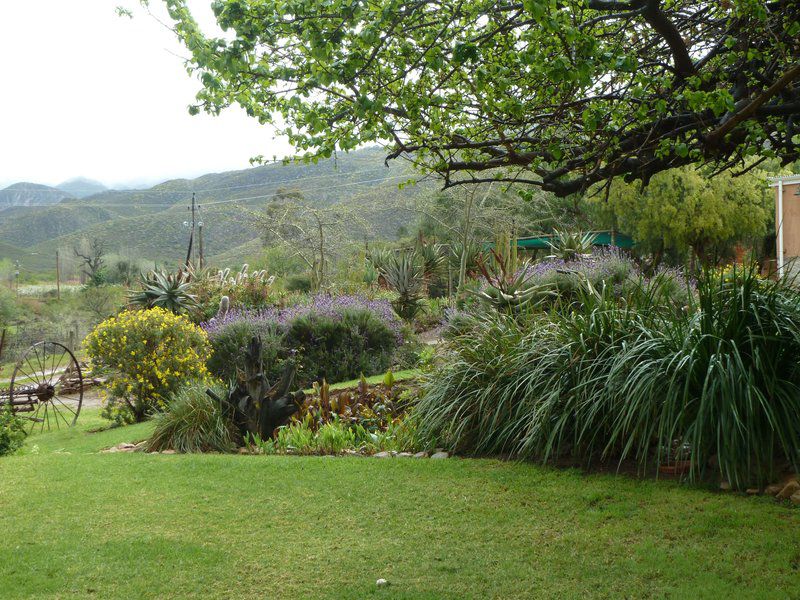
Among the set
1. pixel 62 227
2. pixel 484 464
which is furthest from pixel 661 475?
pixel 62 227

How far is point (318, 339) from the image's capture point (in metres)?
14.0

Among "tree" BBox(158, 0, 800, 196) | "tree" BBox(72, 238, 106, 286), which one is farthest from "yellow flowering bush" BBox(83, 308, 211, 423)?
"tree" BBox(72, 238, 106, 286)

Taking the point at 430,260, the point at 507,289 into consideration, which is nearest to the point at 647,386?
the point at 507,289

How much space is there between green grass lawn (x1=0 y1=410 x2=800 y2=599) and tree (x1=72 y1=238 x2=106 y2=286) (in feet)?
103

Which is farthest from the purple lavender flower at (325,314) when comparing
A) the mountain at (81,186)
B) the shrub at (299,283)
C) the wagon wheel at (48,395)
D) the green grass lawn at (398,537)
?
the mountain at (81,186)

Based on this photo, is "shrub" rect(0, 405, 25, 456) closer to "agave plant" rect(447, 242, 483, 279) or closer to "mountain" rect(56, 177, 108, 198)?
"agave plant" rect(447, 242, 483, 279)

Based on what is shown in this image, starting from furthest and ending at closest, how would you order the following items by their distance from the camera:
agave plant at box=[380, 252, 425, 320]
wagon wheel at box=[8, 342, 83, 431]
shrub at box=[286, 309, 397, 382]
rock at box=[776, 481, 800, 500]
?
agave plant at box=[380, 252, 425, 320]
shrub at box=[286, 309, 397, 382]
wagon wheel at box=[8, 342, 83, 431]
rock at box=[776, 481, 800, 500]

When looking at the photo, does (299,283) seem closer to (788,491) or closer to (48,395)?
→ (48,395)

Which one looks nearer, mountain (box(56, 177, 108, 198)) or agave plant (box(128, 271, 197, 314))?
agave plant (box(128, 271, 197, 314))

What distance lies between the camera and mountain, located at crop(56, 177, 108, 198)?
69700 millimetres

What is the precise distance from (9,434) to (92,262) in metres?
35.2

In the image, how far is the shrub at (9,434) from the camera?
8.59 meters

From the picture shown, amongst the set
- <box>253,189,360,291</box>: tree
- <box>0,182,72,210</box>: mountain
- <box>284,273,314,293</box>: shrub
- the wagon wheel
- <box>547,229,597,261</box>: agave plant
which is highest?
<box>0,182,72,210</box>: mountain

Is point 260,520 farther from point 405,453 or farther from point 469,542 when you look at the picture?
point 405,453
